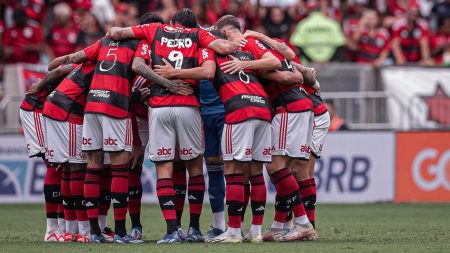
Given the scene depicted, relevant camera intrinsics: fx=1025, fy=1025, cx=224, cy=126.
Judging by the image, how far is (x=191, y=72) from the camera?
11812 millimetres

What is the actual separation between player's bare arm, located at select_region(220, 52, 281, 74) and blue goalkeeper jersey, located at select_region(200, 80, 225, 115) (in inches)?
36.7

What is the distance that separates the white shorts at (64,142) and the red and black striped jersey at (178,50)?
122cm

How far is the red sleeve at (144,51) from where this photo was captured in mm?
12117

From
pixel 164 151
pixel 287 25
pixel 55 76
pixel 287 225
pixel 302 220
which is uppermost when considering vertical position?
pixel 287 25

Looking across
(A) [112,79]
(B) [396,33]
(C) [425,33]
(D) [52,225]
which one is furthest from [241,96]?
(C) [425,33]

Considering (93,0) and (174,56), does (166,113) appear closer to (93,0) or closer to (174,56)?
(174,56)

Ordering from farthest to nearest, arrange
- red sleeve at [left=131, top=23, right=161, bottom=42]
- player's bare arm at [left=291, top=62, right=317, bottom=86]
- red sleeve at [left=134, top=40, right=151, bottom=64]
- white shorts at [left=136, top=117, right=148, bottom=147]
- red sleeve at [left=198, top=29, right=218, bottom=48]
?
white shorts at [left=136, top=117, right=148, bottom=147] < player's bare arm at [left=291, top=62, right=317, bottom=86] < red sleeve at [left=131, top=23, right=161, bottom=42] < red sleeve at [left=134, top=40, right=151, bottom=64] < red sleeve at [left=198, top=29, right=218, bottom=48]

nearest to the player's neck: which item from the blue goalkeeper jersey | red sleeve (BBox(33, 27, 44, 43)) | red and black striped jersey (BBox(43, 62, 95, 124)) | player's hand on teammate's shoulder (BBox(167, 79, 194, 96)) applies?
the blue goalkeeper jersey

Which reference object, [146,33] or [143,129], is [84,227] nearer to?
[143,129]

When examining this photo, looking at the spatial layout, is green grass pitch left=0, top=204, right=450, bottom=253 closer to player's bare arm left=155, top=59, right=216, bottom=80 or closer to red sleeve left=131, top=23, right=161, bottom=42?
player's bare arm left=155, top=59, right=216, bottom=80

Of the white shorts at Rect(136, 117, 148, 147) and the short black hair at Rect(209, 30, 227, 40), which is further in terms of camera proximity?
the white shorts at Rect(136, 117, 148, 147)

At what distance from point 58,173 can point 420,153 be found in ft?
29.7

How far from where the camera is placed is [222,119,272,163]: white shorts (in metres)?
11.8

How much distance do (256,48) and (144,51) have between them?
4.40 feet
